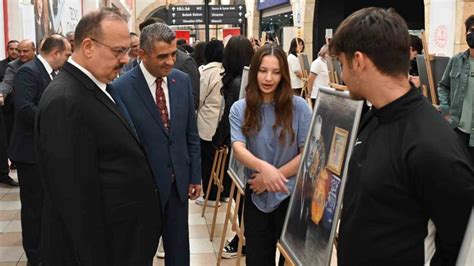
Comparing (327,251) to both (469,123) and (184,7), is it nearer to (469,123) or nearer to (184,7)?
(469,123)

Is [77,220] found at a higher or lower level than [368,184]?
lower

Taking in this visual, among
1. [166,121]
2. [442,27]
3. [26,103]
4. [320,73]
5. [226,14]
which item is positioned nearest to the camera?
[166,121]

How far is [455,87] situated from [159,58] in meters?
2.95

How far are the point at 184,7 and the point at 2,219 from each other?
1372 cm

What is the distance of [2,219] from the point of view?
205 inches

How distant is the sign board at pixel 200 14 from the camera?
17.5 m

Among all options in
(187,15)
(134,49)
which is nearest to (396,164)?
(134,49)

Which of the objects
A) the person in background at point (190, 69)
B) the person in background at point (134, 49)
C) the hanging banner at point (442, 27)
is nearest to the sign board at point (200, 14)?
the hanging banner at point (442, 27)

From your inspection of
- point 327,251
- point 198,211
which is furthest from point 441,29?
point 327,251

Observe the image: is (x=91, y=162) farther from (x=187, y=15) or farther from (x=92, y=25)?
(x=187, y=15)

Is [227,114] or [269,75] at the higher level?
[269,75]

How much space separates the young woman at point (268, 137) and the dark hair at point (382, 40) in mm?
1162

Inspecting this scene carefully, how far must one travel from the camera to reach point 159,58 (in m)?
2.76

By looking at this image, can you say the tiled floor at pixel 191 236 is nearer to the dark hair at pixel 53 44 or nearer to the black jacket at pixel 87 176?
the dark hair at pixel 53 44
